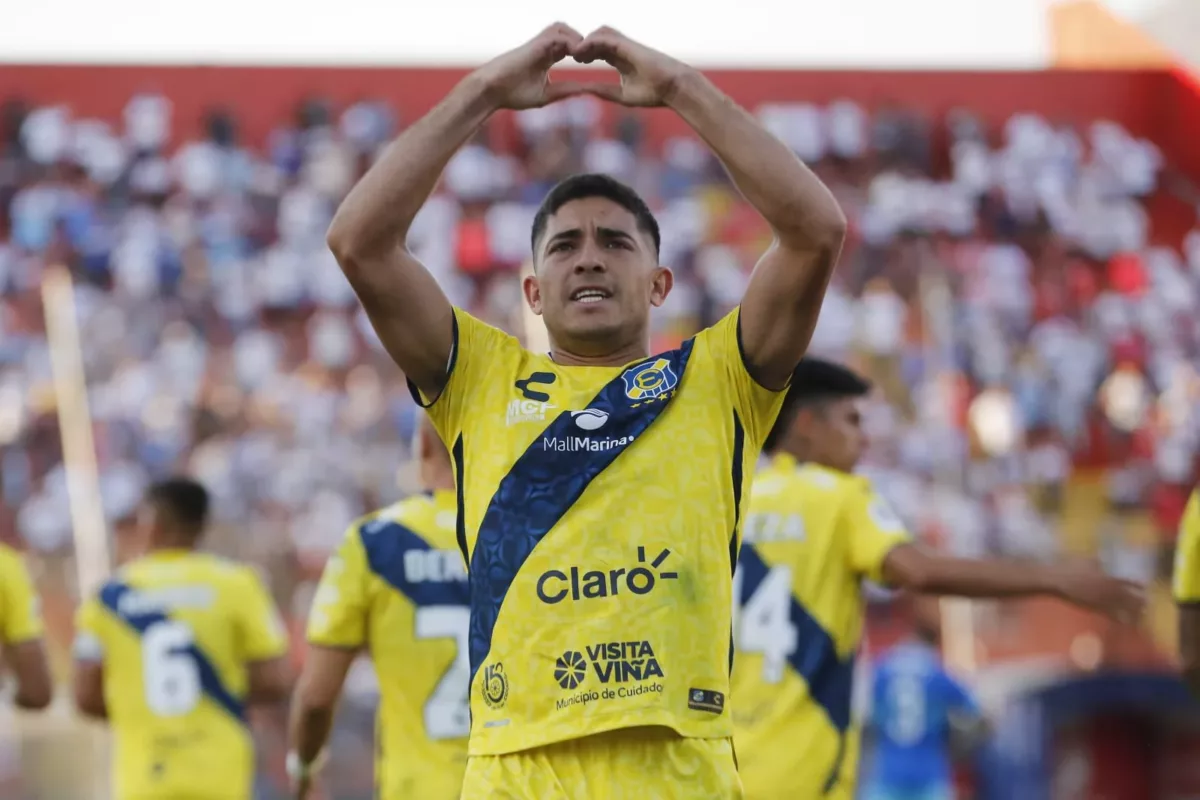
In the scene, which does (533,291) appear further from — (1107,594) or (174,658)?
(174,658)

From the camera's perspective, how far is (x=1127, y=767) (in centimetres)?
1483

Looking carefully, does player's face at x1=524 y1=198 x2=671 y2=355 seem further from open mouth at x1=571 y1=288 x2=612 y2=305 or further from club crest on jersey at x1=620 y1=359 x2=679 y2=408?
club crest on jersey at x1=620 y1=359 x2=679 y2=408

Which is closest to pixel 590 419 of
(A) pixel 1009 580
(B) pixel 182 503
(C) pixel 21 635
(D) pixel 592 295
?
(D) pixel 592 295

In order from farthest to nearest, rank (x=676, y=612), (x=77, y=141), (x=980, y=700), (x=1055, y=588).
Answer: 1. (x=77, y=141)
2. (x=980, y=700)
3. (x=1055, y=588)
4. (x=676, y=612)

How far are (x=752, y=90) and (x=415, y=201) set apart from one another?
54.3 ft

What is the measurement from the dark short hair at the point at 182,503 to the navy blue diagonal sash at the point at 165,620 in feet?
1.25

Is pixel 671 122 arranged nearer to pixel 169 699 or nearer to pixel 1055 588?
pixel 169 699

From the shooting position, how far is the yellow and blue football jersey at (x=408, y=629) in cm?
478

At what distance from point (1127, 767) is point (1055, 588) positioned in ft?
40.4

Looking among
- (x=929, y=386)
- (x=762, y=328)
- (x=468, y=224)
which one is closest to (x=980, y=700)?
(x=929, y=386)

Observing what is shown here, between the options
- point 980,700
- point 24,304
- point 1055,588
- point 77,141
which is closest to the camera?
point 1055,588

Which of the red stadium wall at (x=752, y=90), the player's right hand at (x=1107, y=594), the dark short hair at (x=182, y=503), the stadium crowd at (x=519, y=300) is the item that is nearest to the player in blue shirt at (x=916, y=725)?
the dark short hair at (x=182, y=503)

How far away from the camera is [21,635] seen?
638 centimetres

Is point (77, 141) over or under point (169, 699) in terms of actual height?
over
